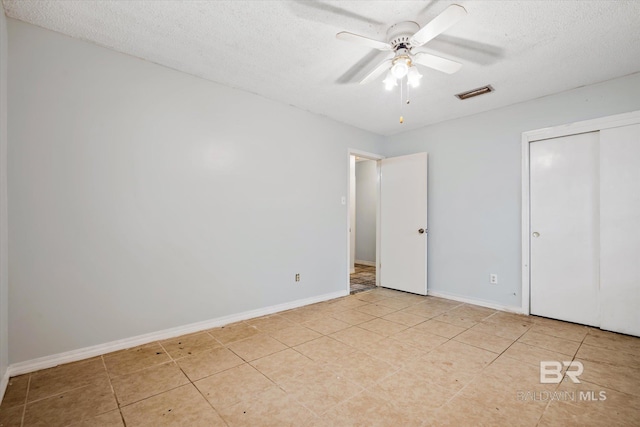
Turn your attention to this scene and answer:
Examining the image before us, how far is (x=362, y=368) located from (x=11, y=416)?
7.12 feet

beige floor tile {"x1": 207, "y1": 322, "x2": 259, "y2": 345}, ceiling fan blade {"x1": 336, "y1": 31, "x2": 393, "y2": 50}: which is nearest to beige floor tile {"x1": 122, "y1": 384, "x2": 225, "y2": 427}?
beige floor tile {"x1": 207, "y1": 322, "x2": 259, "y2": 345}

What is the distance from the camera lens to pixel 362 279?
5.39 metres

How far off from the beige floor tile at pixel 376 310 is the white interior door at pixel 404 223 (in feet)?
2.91

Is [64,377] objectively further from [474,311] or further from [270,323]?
[474,311]

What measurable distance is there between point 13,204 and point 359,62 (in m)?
2.93

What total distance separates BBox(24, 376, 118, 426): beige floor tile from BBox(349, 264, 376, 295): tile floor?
3175 millimetres

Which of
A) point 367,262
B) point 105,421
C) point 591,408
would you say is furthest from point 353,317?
point 367,262

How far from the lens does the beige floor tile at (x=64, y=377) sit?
1877mm

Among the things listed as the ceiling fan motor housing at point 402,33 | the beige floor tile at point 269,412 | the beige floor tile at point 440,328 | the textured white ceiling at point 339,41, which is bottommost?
the beige floor tile at point 440,328

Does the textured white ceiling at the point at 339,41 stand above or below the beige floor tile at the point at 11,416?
above

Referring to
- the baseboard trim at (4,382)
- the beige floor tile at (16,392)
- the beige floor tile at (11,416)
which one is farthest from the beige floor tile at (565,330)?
the baseboard trim at (4,382)

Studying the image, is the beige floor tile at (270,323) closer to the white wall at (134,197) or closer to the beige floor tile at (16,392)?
the white wall at (134,197)

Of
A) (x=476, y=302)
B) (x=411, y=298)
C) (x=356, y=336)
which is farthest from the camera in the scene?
(x=411, y=298)

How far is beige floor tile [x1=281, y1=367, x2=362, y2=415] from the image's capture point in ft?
5.82
